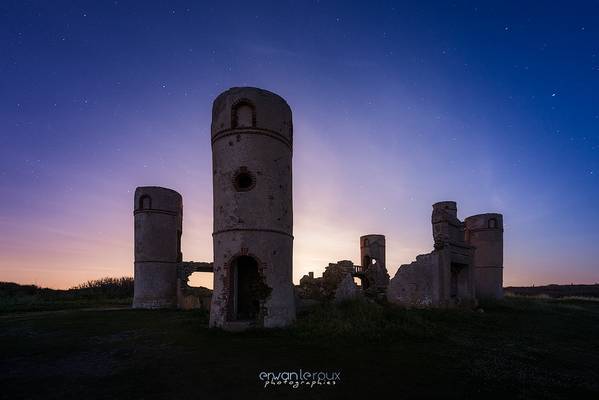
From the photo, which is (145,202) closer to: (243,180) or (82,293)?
(243,180)

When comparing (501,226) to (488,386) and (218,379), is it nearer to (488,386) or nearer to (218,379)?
(488,386)

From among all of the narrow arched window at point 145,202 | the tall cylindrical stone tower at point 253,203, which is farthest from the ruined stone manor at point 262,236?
the narrow arched window at point 145,202

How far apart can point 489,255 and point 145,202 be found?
2155 centimetres

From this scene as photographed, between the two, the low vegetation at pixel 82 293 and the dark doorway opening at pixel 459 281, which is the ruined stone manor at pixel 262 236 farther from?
the low vegetation at pixel 82 293

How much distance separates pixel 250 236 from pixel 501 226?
20.0m

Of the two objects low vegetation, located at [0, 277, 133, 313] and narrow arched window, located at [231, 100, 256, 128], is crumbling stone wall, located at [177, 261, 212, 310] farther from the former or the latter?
narrow arched window, located at [231, 100, 256, 128]

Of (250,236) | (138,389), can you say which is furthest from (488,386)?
(250,236)

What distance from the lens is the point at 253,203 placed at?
35.9ft

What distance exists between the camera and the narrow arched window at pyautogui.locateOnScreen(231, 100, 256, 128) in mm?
11234

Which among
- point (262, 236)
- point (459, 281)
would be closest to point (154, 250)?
point (262, 236)

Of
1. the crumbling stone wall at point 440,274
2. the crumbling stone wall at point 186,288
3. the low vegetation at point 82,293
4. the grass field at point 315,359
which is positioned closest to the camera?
the grass field at point 315,359

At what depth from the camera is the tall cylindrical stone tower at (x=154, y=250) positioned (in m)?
19.6

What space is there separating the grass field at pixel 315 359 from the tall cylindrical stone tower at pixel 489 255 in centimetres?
1128

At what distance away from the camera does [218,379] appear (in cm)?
590
